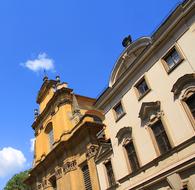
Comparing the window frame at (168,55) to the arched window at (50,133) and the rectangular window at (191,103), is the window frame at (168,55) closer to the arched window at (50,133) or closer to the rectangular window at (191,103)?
the rectangular window at (191,103)

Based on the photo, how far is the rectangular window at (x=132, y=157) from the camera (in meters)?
17.0

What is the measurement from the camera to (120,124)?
62.5 ft

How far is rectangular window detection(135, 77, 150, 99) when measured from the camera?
17266mm

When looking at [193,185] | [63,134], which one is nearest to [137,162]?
[193,185]

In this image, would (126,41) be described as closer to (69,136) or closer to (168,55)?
(168,55)

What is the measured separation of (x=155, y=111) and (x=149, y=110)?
19.1 inches

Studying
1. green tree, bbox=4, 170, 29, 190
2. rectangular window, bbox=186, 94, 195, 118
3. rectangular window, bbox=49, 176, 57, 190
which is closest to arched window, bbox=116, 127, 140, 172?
rectangular window, bbox=186, 94, 195, 118

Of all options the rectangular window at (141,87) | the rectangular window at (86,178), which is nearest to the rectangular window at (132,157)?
the rectangular window at (141,87)

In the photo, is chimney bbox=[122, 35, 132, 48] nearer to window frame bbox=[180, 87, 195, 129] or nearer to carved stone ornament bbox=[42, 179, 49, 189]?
window frame bbox=[180, 87, 195, 129]

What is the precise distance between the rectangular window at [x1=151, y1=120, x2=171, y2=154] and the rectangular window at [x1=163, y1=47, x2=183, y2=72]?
3.09 metres

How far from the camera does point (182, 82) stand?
14.4 meters

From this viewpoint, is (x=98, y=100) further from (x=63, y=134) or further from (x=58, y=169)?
(x=58, y=169)

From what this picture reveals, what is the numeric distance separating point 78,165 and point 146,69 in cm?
1216

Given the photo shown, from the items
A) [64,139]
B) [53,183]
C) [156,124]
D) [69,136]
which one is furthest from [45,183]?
[156,124]
